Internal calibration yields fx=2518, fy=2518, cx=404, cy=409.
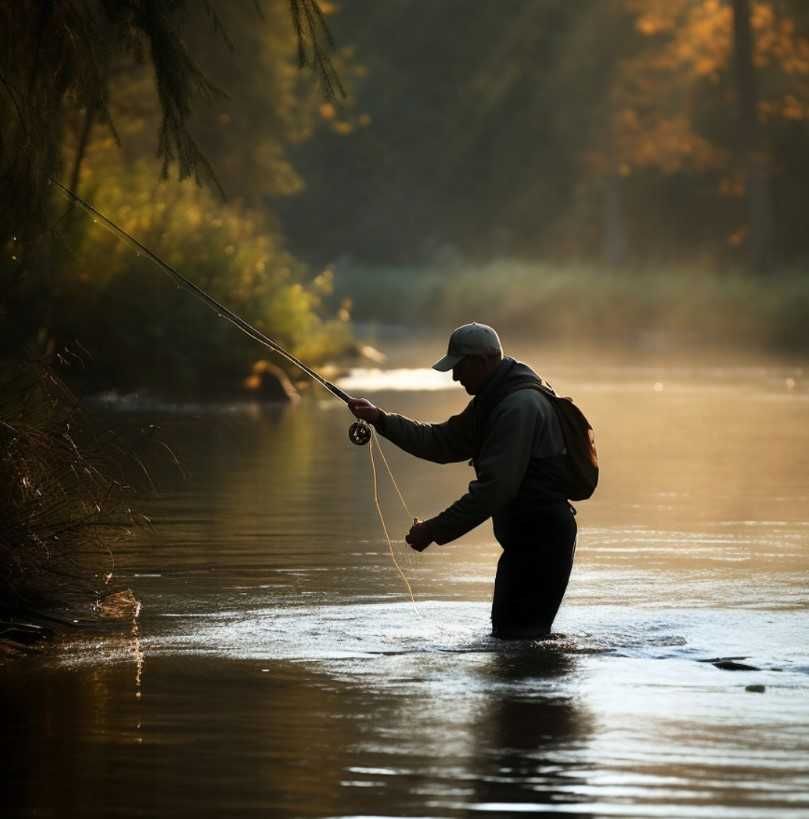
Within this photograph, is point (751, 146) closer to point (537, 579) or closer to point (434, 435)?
point (434, 435)

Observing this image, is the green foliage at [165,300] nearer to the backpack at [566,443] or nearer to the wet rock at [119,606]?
the wet rock at [119,606]

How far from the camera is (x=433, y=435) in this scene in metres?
11.7

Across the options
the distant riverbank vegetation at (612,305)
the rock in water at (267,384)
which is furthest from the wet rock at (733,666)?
the distant riverbank vegetation at (612,305)

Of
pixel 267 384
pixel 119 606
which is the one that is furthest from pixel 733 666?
pixel 267 384

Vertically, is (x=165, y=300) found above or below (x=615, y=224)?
below

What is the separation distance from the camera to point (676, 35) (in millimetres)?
64812

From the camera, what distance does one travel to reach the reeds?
1153 cm

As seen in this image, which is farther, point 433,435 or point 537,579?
point 433,435

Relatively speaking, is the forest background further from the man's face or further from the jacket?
the jacket

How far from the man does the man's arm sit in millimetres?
196

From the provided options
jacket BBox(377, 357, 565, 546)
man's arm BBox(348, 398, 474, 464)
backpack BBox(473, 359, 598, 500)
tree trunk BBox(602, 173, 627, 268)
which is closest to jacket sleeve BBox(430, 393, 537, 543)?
jacket BBox(377, 357, 565, 546)

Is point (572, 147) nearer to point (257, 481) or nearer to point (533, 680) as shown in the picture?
Answer: point (257, 481)

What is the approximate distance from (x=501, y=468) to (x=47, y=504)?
2230 mm

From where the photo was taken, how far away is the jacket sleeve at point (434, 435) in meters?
11.6
